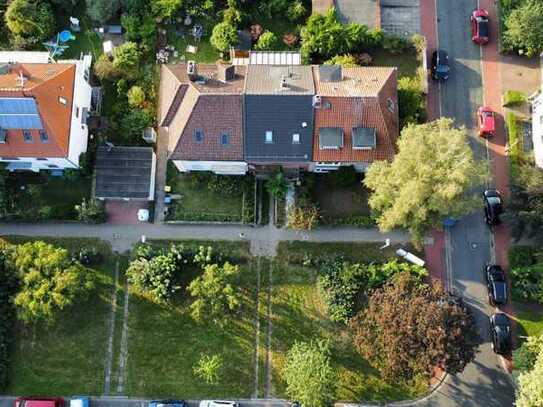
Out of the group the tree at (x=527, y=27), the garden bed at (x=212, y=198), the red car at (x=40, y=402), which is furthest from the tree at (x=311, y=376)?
the tree at (x=527, y=27)

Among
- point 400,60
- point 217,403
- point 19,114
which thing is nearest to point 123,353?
A: point 217,403

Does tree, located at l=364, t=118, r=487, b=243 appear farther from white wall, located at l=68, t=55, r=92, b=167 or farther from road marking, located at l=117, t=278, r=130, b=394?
white wall, located at l=68, t=55, r=92, b=167

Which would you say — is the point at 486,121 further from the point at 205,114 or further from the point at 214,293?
the point at 214,293

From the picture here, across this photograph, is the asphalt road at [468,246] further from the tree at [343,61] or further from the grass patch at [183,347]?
the grass patch at [183,347]

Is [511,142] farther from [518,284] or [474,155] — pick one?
[518,284]

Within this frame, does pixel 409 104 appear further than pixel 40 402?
Yes

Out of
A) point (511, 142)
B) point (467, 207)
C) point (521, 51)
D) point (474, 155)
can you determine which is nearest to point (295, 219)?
point (467, 207)
